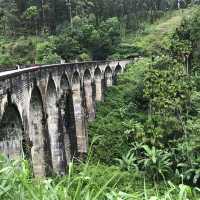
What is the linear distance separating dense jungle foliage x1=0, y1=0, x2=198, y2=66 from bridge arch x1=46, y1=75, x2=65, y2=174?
2667cm

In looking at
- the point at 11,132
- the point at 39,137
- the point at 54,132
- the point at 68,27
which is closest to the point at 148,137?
the point at 54,132

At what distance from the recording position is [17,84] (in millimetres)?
14227

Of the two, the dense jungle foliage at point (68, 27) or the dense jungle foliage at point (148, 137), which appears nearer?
the dense jungle foliage at point (148, 137)

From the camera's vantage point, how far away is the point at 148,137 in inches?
1067

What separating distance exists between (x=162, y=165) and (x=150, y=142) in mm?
6762

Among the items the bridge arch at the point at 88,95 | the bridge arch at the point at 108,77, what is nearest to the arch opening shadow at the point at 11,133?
the bridge arch at the point at 88,95

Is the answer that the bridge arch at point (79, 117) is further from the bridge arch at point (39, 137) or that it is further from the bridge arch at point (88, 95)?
the bridge arch at point (39, 137)

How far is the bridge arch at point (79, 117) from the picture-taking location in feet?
98.1

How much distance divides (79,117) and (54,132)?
8.75 m

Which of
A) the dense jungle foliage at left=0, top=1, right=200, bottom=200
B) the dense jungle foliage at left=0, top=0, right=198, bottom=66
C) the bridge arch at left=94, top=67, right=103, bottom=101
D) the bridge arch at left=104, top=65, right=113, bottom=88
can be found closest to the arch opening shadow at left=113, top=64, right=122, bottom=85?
the dense jungle foliage at left=0, top=1, right=200, bottom=200

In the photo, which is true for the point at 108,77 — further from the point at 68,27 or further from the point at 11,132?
the point at 11,132

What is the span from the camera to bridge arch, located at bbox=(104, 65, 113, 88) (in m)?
45.0

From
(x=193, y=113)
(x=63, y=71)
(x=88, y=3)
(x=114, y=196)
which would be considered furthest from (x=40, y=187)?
(x=88, y=3)

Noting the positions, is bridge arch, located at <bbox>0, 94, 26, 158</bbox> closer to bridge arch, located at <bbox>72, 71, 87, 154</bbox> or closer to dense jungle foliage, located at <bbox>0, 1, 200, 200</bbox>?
dense jungle foliage, located at <bbox>0, 1, 200, 200</bbox>
